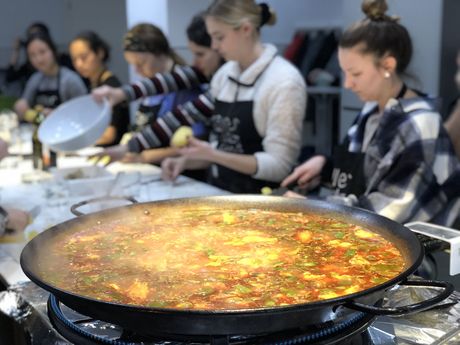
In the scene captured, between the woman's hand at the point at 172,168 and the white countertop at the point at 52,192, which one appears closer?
the white countertop at the point at 52,192

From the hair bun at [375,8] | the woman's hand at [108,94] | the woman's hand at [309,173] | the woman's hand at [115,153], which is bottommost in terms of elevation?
the woman's hand at [115,153]

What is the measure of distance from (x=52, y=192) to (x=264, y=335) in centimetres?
185

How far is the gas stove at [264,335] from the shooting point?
1.03 metres

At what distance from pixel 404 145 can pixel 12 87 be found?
702 cm

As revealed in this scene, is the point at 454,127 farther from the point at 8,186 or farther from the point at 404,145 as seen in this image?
the point at 8,186

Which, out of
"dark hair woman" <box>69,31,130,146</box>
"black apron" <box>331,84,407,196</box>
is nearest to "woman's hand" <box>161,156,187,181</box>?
"black apron" <box>331,84,407,196</box>

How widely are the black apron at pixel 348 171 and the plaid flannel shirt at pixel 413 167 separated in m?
0.08

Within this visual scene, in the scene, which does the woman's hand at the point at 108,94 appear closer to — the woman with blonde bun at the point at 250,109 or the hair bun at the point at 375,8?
the woman with blonde bun at the point at 250,109

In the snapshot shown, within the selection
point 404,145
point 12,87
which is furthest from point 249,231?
point 12,87

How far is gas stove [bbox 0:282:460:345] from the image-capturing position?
103 centimetres

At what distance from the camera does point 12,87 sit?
7.91 meters

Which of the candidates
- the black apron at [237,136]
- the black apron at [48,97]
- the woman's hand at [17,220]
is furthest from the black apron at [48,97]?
the woman's hand at [17,220]

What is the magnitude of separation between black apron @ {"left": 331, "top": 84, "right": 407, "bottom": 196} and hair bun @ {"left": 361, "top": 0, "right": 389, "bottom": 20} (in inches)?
10.4

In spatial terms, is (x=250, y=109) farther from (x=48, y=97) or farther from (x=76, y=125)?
(x=48, y=97)
